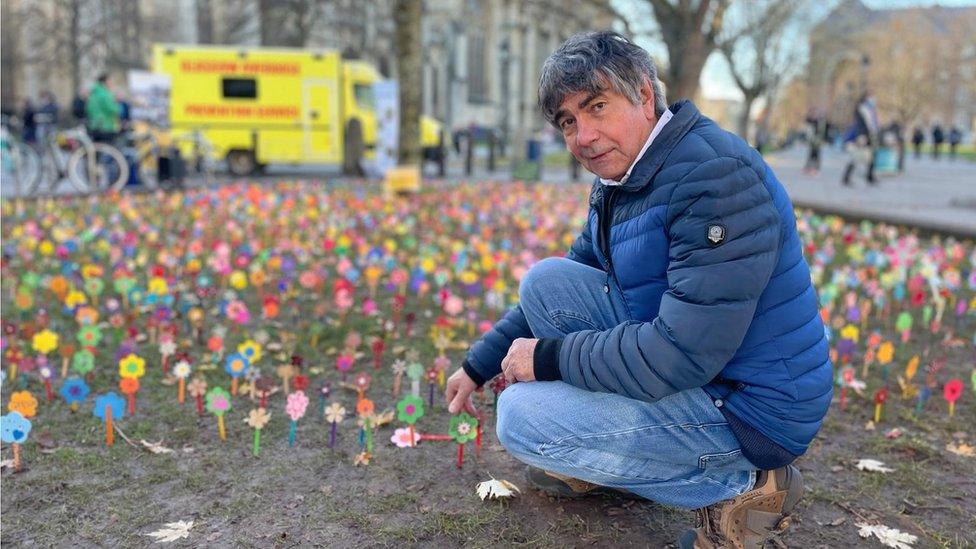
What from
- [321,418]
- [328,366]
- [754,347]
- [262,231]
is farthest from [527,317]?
[262,231]

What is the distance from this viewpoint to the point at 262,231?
23.9 ft

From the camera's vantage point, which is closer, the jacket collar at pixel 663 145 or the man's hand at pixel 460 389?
the jacket collar at pixel 663 145

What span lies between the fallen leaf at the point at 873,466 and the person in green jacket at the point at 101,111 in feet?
37.0

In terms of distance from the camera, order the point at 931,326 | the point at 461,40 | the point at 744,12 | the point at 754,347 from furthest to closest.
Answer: the point at 461,40
the point at 744,12
the point at 931,326
the point at 754,347

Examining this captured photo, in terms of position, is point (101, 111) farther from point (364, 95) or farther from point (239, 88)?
point (364, 95)

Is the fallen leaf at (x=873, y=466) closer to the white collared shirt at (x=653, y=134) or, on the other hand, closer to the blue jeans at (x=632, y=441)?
the blue jeans at (x=632, y=441)

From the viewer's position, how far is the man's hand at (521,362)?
194 cm

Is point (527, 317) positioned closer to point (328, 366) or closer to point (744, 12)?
point (328, 366)

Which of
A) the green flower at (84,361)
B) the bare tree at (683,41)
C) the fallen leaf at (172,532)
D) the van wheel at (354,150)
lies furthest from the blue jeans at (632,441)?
the van wheel at (354,150)

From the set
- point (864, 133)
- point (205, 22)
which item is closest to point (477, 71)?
point (205, 22)

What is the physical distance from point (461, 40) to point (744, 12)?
76.9 feet

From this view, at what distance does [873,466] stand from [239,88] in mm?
17096

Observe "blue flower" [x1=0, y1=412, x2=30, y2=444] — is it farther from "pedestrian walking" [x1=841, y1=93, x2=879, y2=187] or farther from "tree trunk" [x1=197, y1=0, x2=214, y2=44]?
"tree trunk" [x1=197, y1=0, x2=214, y2=44]

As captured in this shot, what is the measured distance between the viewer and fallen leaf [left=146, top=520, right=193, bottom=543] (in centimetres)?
217
